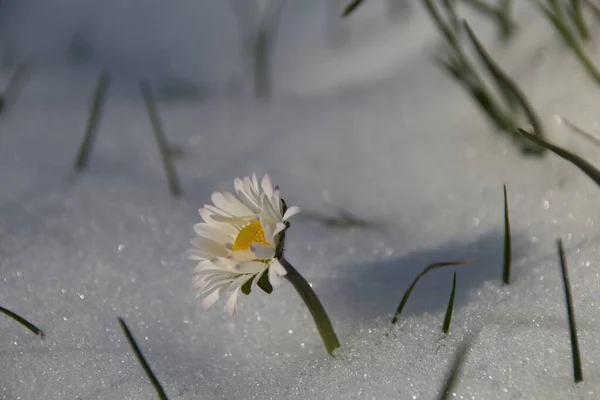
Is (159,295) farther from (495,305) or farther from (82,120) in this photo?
(82,120)

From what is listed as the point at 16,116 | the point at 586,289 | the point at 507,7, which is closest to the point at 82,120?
the point at 16,116

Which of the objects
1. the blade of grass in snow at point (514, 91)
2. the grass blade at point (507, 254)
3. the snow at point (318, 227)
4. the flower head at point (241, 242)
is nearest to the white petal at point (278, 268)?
the flower head at point (241, 242)

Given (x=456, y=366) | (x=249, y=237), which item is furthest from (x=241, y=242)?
(x=456, y=366)

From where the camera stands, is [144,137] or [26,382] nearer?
[26,382]

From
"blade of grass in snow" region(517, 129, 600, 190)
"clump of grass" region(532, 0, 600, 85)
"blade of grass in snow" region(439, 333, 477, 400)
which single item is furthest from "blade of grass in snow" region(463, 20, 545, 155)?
"blade of grass in snow" region(439, 333, 477, 400)

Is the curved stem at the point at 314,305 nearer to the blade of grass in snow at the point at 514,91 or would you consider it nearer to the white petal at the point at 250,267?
the white petal at the point at 250,267

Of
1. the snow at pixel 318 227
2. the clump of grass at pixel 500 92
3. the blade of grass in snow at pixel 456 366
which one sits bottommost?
the snow at pixel 318 227

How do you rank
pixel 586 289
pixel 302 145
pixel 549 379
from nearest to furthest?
1. pixel 549 379
2. pixel 586 289
3. pixel 302 145
